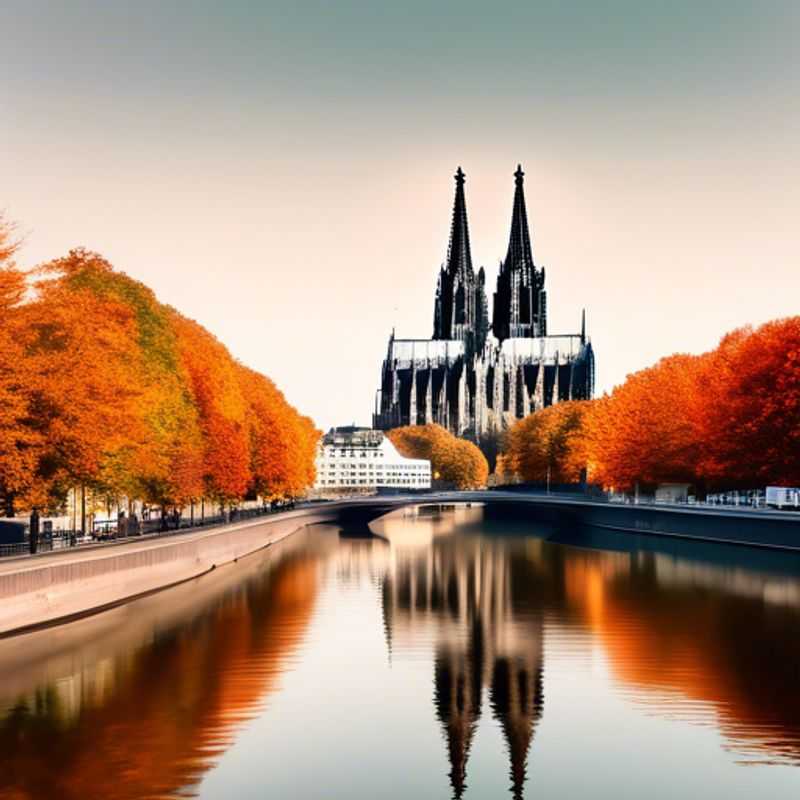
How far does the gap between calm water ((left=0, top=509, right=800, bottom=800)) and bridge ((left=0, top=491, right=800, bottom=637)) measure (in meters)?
1.18

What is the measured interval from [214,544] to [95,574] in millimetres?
25851

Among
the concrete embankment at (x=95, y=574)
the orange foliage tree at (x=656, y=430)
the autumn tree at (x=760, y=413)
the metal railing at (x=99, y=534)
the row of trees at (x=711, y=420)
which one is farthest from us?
the orange foliage tree at (x=656, y=430)

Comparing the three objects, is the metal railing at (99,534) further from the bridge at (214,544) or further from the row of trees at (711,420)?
the row of trees at (711,420)

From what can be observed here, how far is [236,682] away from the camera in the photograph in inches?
1479

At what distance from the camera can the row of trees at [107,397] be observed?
51156mm

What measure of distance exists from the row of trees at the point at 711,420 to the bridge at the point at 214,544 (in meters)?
3.84

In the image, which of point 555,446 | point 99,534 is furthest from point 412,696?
point 555,446

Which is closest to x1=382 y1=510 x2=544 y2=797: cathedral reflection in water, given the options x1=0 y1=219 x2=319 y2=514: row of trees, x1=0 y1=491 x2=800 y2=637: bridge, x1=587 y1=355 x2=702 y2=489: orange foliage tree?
x1=0 y1=491 x2=800 y2=637: bridge

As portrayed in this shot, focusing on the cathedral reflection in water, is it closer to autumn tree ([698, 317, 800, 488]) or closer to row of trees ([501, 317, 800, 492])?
autumn tree ([698, 317, 800, 488])

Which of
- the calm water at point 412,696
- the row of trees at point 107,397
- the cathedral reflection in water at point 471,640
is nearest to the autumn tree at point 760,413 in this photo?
the cathedral reflection in water at point 471,640

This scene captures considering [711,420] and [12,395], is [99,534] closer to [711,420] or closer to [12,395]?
[12,395]

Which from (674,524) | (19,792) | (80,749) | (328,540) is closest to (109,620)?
(80,749)

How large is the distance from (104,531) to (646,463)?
57.7 meters

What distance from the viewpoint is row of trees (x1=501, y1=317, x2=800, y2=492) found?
294ft
